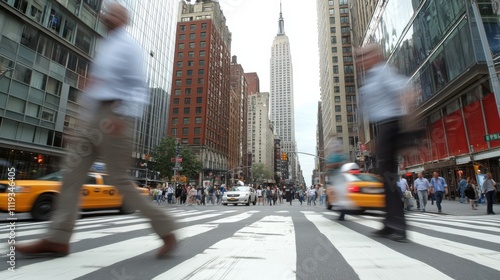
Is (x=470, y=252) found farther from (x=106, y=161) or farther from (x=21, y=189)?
(x=21, y=189)

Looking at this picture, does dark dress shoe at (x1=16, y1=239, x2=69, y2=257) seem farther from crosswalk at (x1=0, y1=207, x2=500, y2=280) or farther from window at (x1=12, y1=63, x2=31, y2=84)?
window at (x1=12, y1=63, x2=31, y2=84)

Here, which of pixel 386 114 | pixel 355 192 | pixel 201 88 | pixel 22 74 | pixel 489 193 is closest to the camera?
pixel 386 114

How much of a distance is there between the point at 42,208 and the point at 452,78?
24.1m

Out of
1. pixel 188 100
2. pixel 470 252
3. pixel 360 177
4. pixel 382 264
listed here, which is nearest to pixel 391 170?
pixel 470 252

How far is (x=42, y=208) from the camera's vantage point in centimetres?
729

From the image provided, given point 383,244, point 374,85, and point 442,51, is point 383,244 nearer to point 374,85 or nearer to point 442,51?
point 374,85

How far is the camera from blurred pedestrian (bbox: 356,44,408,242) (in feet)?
9.53

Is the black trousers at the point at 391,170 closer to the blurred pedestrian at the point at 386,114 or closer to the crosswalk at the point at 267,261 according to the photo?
the blurred pedestrian at the point at 386,114

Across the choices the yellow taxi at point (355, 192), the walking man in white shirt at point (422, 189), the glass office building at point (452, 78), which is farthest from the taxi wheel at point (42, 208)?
the glass office building at point (452, 78)

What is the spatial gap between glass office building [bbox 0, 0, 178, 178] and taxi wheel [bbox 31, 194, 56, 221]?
324 inches

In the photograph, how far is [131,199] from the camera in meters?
2.15

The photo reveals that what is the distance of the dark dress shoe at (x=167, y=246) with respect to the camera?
2078 millimetres

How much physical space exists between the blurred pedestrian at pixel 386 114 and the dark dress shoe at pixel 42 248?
3016 mm

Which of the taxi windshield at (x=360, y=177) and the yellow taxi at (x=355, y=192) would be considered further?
the taxi windshield at (x=360, y=177)
